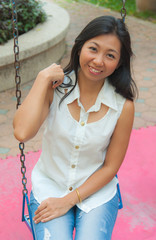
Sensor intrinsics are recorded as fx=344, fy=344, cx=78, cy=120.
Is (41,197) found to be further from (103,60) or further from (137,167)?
(137,167)

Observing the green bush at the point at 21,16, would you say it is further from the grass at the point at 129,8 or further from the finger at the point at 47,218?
the grass at the point at 129,8

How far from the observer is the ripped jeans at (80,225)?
5.43 ft

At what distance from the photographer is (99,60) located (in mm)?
1655

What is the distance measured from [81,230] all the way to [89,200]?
175mm

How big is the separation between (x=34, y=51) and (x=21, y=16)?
789 mm

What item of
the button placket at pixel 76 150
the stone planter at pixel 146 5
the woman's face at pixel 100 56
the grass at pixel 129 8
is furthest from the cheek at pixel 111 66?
the stone planter at pixel 146 5

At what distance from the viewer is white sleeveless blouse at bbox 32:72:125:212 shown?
1.77 metres

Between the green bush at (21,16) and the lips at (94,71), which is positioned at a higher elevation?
the lips at (94,71)

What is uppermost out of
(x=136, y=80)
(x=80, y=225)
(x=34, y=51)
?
(x=80, y=225)

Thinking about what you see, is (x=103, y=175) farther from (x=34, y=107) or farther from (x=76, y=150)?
(x=34, y=107)

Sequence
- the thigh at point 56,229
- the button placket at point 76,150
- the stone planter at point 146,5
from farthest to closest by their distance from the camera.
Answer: the stone planter at point 146,5 → the button placket at point 76,150 → the thigh at point 56,229

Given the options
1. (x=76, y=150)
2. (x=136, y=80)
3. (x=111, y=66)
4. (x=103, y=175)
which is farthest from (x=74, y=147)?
(x=136, y=80)

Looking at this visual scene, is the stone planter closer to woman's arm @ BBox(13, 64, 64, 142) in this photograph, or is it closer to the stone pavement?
the stone pavement

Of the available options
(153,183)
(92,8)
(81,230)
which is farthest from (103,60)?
(92,8)
